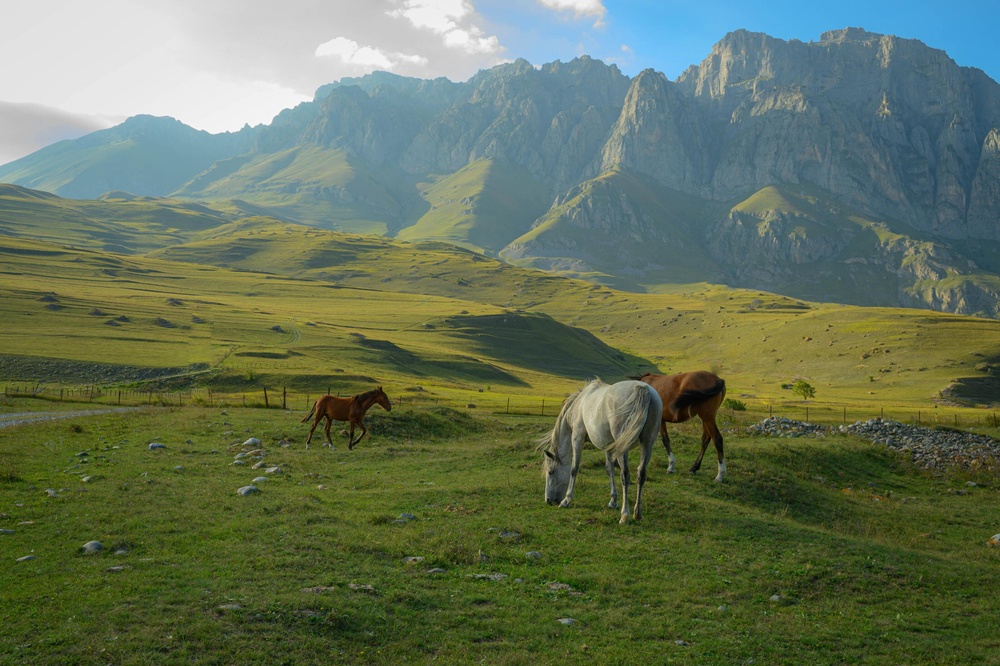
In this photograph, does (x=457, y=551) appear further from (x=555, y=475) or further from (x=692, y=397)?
(x=692, y=397)

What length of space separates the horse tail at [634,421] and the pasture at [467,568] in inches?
84.5

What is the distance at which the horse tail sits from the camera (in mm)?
17812

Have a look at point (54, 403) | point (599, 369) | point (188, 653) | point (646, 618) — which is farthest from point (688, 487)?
point (599, 369)

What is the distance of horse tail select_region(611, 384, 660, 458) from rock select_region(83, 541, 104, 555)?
12839 millimetres

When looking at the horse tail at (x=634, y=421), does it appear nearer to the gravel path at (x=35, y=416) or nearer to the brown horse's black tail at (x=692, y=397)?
the brown horse's black tail at (x=692, y=397)

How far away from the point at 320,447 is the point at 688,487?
706 inches

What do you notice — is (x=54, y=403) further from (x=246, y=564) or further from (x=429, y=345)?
(x=429, y=345)

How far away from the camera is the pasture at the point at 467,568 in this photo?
10930 mm

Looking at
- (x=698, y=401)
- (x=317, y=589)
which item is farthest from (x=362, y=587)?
(x=698, y=401)

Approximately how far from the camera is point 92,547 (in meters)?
14.6

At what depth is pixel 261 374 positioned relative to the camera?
75750 mm

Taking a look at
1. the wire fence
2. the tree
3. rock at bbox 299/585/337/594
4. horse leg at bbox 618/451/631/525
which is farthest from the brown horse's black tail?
the tree

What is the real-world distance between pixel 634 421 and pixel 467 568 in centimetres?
624

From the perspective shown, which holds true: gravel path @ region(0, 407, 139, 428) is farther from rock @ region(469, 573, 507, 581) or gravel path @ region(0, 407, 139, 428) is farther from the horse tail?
the horse tail
